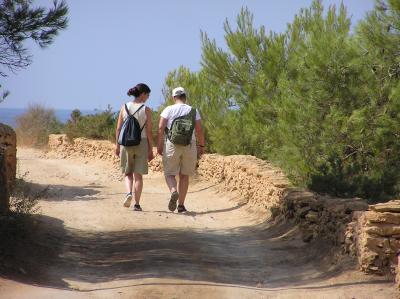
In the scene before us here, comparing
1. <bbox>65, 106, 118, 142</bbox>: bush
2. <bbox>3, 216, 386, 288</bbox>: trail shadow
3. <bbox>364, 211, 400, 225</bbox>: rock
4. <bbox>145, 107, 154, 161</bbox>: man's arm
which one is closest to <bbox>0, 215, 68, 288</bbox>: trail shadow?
<bbox>3, 216, 386, 288</bbox>: trail shadow

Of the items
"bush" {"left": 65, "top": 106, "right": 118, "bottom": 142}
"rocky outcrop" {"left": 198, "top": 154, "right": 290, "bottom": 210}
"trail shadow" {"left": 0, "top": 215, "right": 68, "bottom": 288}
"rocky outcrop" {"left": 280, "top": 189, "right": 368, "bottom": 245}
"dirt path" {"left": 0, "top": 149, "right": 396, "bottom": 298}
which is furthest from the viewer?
"bush" {"left": 65, "top": 106, "right": 118, "bottom": 142}

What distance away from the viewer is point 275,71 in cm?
1596

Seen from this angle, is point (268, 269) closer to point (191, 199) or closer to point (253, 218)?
point (253, 218)

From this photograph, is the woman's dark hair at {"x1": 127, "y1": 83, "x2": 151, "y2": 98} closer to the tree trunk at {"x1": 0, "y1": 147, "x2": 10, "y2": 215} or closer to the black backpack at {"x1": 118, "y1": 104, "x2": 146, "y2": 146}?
the black backpack at {"x1": 118, "y1": 104, "x2": 146, "y2": 146}

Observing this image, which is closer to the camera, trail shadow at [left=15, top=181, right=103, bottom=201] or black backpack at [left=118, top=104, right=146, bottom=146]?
black backpack at [left=118, top=104, right=146, bottom=146]

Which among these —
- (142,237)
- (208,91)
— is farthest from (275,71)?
(142,237)

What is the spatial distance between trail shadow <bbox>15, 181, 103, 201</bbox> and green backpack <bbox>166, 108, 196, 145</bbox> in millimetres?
2541

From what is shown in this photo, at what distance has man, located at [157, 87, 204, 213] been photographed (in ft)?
34.1

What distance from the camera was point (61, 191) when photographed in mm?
13352

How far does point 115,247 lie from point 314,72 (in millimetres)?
4545

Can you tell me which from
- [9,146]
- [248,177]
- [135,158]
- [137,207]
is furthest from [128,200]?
[248,177]

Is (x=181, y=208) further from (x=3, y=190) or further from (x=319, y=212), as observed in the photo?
(x=3, y=190)

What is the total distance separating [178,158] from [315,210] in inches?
100

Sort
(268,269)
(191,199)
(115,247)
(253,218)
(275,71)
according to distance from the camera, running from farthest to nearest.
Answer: (275,71) < (191,199) < (253,218) < (115,247) < (268,269)
